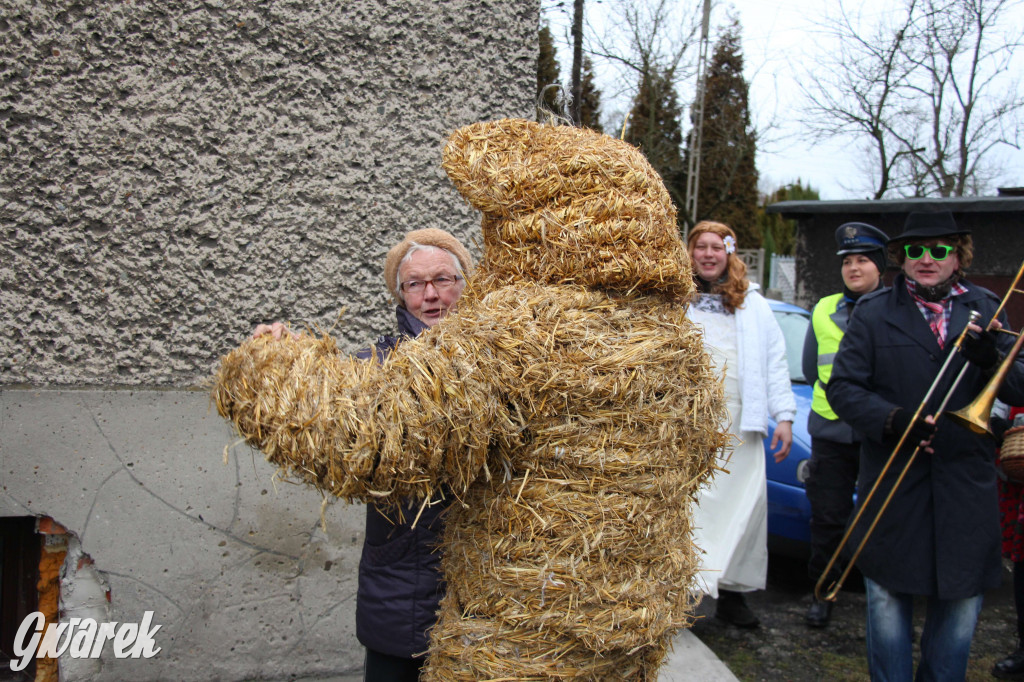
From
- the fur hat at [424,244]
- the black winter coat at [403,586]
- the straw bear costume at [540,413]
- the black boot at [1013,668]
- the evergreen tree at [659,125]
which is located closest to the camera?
the straw bear costume at [540,413]

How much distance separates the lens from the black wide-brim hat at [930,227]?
3.20 metres

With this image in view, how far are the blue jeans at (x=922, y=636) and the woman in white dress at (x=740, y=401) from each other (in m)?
1.06

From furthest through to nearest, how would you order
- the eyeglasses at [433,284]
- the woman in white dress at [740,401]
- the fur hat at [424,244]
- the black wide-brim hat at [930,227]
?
the woman in white dress at [740,401] < the black wide-brim hat at [930,227] < the fur hat at [424,244] < the eyeglasses at [433,284]

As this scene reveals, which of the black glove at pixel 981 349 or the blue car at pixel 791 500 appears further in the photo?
the blue car at pixel 791 500

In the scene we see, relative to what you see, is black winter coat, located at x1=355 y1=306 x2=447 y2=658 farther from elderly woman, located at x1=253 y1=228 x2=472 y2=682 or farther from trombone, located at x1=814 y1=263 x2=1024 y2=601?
trombone, located at x1=814 y1=263 x2=1024 y2=601

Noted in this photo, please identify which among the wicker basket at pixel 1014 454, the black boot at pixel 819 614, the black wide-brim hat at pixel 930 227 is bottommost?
the black boot at pixel 819 614

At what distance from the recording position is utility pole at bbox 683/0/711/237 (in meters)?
17.6

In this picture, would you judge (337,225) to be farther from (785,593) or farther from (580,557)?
(785,593)

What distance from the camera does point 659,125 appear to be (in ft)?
60.4

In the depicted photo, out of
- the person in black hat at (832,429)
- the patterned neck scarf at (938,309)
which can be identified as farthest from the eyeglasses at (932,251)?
the person in black hat at (832,429)

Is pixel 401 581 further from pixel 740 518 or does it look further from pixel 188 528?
pixel 740 518

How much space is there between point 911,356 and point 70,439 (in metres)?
3.54

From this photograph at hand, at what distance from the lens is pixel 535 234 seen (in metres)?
1.85

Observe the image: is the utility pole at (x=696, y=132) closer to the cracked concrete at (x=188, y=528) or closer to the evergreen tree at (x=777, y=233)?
the evergreen tree at (x=777, y=233)
